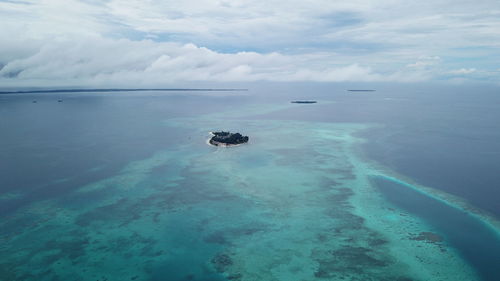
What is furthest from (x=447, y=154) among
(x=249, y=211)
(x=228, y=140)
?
(x=249, y=211)

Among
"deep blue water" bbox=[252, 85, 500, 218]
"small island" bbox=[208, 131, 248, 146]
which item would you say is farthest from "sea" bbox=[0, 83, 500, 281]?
"small island" bbox=[208, 131, 248, 146]

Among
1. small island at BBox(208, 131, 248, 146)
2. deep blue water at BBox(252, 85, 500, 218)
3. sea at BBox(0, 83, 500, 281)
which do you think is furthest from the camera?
small island at BBox(208, 131, 248, 146)

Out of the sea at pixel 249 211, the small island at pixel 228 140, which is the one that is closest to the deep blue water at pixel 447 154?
the sea at pixel 249 211

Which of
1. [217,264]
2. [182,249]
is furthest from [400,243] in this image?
[182,249]

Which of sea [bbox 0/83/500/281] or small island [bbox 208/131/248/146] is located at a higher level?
small island [bbox 208/131/248/146]

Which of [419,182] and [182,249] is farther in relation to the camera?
[419,182]

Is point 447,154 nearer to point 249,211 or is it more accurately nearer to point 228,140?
point 228,140

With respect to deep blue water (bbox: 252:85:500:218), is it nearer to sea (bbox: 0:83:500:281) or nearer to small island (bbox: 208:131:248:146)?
sea (bbox: 0:83:500:281)

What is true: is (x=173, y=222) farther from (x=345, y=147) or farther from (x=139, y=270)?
(x=345, y=147)
